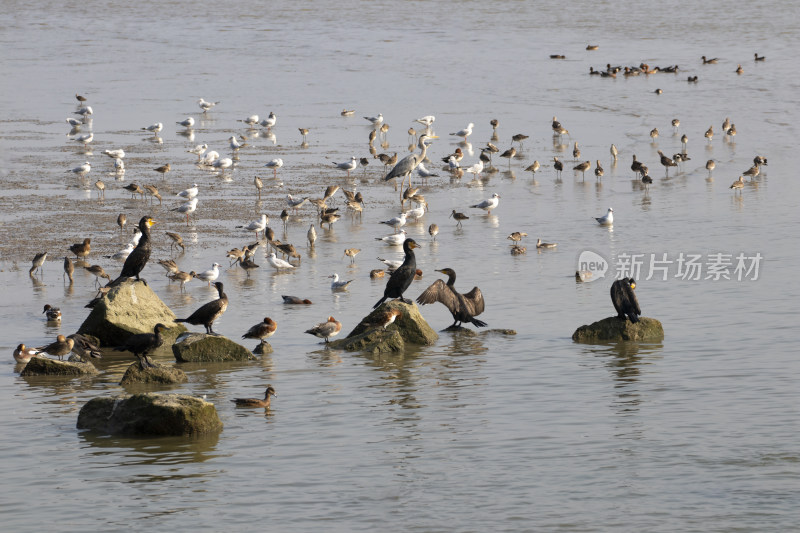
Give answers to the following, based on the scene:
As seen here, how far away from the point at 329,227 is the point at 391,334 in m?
9.84

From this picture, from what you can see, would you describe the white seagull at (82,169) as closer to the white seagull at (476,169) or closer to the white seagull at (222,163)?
the white seagull at (222,163)

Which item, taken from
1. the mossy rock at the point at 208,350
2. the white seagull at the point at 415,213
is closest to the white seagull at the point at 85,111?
the white seagull at the point at 415,213

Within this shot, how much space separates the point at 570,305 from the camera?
17719 mm

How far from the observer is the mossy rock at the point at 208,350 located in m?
14.6

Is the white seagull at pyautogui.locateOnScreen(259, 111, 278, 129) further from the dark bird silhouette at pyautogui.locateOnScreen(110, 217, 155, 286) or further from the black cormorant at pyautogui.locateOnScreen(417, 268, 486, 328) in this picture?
the black cormorant at pyautogui.locateOnScreen(417, 268, 486, 328)

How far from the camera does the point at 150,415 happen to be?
454 inches

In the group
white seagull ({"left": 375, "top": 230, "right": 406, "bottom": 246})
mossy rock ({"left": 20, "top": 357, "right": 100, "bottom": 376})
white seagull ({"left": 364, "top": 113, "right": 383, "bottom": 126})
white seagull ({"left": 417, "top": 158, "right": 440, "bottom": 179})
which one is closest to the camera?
mossy rock ({"left": 20, "top": 357, "right": 100, "bottom": 376})

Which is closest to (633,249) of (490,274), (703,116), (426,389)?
(490,274)

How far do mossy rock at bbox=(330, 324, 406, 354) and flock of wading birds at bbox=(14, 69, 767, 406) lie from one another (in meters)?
0.23

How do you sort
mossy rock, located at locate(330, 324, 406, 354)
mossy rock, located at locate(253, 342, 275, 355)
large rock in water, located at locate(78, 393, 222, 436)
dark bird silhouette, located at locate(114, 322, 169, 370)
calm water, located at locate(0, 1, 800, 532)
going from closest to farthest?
calm water, located at locate(0, 1, 800, 532) → large rock in water, located at locate(78, 393, 222, 436) → dark bird silhouette, located at locate(114, 322, 169, 370) → mossy rock, located at locate(253, 342, 275, 355) → mossy rock, located at locate(330, 324, 406, 354)

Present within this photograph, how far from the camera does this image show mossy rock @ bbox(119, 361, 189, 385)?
13.5 m

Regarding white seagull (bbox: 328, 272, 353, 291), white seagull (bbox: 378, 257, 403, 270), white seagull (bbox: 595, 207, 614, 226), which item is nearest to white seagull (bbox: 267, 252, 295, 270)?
white seagull (bbox: 378, 257, 403, 270)

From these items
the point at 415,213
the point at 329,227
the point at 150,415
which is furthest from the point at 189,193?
the point at 150,415

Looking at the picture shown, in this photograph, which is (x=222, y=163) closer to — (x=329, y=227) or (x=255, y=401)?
(x=329, y=227)
